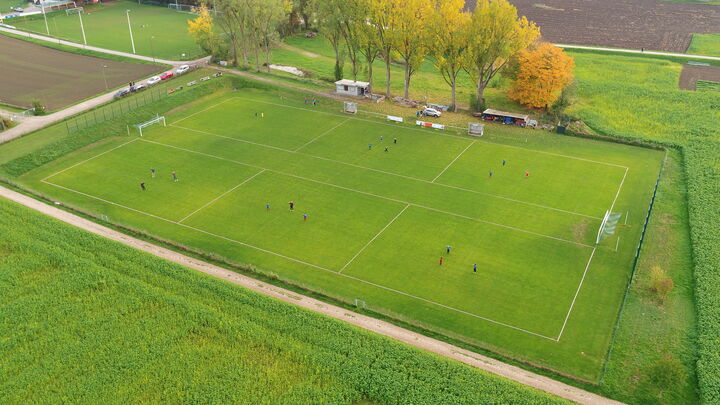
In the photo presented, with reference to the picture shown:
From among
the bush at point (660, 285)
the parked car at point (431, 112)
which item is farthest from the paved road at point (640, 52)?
the bush at point (660, 285)

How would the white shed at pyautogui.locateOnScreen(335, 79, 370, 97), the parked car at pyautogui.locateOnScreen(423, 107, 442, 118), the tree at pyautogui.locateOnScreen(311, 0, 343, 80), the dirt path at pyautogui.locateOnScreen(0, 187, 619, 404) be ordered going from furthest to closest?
the white shed at pyautogui.locateOnScreen(335, 79, 370, 97)
the tree at pyautogui.locateOnScreen(311, 0, 343, 80)
the parked car at pyautogui.locateOnScreen(423, 107, 442, 118)
the dirt path at pyautogui.locateOnScreen(0, 187, 619, 404)

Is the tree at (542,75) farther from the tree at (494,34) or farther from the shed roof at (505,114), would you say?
the shed roof at (505,114)

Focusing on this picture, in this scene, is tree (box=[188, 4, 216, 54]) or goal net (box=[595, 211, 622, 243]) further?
tree (box=[188, 4, 216, 54])

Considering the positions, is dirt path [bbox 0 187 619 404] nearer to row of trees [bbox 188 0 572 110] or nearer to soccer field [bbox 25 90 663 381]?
soccer field [bbox 25 90 663 381]

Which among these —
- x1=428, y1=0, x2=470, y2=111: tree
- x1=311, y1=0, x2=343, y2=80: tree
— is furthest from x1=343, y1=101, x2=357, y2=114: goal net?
x1=428, y1=0, x2=470, y2=111: tree

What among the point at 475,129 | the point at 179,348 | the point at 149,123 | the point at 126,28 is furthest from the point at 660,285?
the point at 126,28

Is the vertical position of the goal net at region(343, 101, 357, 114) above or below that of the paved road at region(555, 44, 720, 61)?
below
